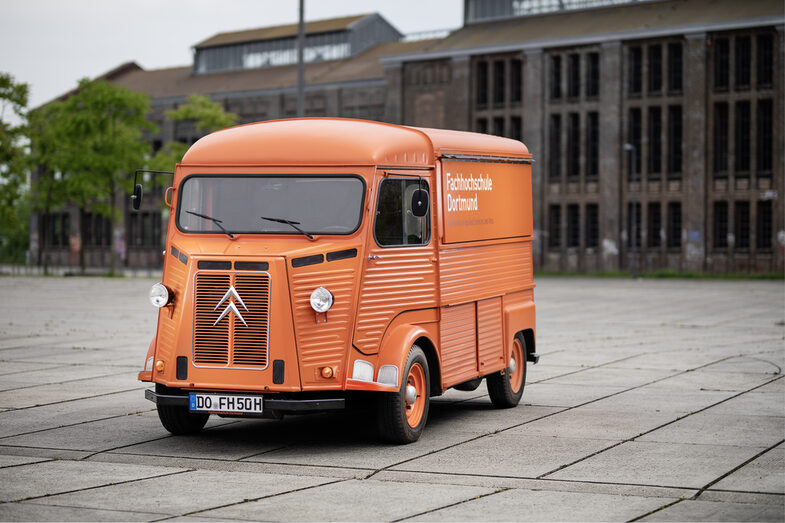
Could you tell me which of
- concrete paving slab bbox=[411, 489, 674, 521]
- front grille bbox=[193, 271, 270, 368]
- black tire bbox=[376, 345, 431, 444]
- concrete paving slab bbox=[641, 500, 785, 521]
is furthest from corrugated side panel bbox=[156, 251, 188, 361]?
concrete paving slab bbox=[641, 500, 785, 521]

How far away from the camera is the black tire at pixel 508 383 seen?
494 inches

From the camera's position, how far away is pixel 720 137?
6369cm

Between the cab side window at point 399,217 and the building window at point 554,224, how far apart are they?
58727mm

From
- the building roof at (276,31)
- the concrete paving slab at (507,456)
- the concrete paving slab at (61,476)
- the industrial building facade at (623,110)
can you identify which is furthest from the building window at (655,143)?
the concrete paving slab at (61,476)

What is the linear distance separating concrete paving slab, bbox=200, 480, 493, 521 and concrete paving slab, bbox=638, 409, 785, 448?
304cm

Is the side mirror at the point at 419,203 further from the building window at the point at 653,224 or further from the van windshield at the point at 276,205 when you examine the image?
the building window at the point at 653,224

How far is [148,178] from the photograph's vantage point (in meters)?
67.2

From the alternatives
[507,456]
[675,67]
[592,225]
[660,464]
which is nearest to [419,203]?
[507,456]

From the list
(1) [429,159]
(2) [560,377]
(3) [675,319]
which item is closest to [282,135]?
(1) [429,159]

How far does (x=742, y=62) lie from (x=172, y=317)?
5761 centimetres

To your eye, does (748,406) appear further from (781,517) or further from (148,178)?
(148,178)

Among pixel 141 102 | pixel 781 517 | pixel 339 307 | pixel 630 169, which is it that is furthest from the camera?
pixel 630 169

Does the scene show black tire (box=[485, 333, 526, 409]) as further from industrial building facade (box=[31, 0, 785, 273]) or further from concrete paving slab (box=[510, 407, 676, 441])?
industrial building facade (box=[31, 0, 785, 273])

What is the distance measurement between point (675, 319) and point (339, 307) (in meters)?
18.8
